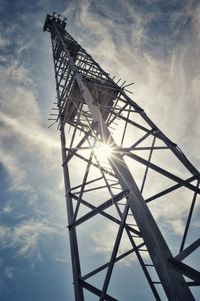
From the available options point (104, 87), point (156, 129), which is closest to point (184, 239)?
point (156, 129)

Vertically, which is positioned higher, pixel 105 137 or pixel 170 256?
pixel 105 137

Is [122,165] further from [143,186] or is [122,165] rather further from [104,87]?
[104,87]

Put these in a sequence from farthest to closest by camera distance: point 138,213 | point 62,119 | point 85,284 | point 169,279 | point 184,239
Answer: point 62,119, point 184,239, point 85,284, point 138,213, point 169,279

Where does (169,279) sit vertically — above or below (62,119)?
below

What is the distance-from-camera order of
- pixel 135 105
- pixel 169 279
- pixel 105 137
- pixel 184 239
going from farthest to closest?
pixel 135 105, pixel 184 239, pixel 105 137, pixel 169 279

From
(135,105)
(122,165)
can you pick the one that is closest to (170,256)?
(122,165)

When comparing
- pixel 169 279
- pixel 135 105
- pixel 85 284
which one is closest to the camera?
pixel 169 279

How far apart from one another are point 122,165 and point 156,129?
2.51 meters

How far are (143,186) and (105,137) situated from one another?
2.14 metres

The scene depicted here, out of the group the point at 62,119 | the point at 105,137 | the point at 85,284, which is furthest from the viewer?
the point at 62,119

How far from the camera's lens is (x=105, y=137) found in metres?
4.99

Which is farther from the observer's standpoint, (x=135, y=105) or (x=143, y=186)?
(x=135, y=105)

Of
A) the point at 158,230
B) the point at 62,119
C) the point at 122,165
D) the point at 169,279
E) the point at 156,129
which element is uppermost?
the point at 62,119

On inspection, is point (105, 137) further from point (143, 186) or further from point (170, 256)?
point (170, 256)
